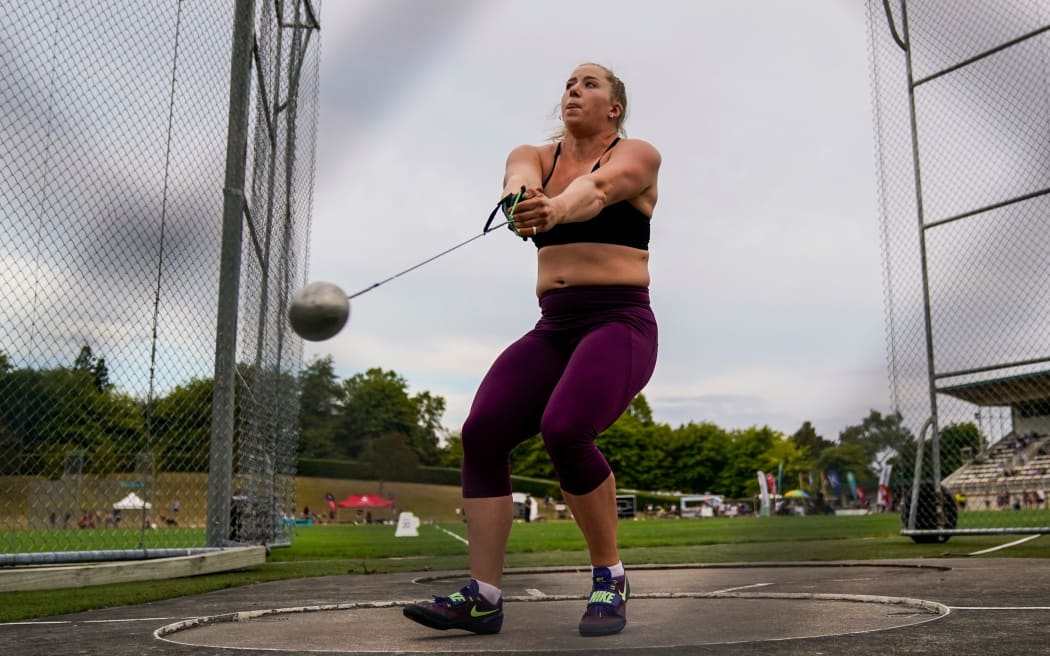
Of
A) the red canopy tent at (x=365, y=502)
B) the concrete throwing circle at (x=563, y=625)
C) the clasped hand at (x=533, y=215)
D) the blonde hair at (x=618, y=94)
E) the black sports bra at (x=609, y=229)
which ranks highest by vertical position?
the blonde hair at (x=618, y=94)

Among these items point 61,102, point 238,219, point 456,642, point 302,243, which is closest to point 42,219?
point 61,102

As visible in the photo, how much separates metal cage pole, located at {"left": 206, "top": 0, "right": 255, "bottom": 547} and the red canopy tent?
186 ft

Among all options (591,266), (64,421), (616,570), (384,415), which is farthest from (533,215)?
(384,415)

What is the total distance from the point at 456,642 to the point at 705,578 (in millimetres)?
3618

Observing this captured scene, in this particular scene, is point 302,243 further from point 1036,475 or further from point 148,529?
point 1036,475

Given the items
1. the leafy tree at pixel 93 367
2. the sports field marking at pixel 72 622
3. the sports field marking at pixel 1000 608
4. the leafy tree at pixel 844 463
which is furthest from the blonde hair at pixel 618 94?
the leafy tree at pixel 844 463

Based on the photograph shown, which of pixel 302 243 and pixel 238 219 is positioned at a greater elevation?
pixel 302 243

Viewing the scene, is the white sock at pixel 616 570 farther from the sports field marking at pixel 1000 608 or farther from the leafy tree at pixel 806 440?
the leafy tree at pixel 806 440

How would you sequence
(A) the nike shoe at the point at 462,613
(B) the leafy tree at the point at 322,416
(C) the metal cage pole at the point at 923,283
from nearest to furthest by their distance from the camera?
(A) the nike shoe at the point at 462,613 → (C) the metal cage pole at the point at 923,283 → (B) the leafy tree at the point at 322,416

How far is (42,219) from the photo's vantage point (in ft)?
18.7

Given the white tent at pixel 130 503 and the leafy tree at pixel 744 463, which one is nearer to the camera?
the white tent at pixel 130 503

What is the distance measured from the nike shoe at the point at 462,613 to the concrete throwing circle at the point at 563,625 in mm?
48

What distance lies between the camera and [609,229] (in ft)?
11.6

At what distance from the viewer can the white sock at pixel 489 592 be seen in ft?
10.8
